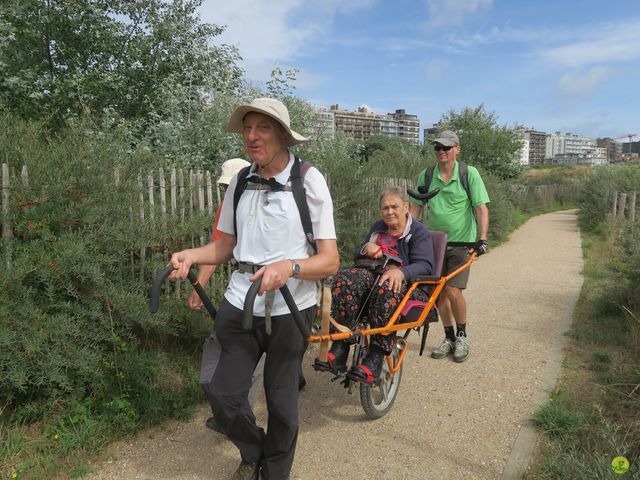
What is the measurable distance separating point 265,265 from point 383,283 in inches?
54.8

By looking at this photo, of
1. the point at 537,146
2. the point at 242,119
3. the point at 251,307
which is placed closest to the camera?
the point at 251,307

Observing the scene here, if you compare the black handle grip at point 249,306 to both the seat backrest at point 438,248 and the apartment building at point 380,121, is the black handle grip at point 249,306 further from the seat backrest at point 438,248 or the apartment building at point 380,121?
the apartment building at point 380,121

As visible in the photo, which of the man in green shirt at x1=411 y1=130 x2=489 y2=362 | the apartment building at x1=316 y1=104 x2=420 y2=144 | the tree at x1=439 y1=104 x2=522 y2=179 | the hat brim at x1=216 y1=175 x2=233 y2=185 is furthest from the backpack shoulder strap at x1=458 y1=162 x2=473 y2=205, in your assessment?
the apartment building at x1=316 y1=104 x2=420 y2=144

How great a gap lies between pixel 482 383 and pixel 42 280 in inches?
146

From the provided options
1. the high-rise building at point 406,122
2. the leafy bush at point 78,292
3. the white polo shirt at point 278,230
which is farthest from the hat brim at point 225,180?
the high-rise building at point 406,122

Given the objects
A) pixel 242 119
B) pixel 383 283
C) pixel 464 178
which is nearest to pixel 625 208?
pixel 464 178

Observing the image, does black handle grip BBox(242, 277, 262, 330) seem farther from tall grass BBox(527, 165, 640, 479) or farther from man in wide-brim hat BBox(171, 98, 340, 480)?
tall grass BBox(527, 165, 640, 479)

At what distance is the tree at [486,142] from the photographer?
2708 cm

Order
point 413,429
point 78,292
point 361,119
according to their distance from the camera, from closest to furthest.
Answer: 1. point 78,292
2. point 413,429
3. point 361,119

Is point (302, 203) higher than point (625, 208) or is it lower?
higher

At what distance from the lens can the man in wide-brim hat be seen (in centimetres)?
246

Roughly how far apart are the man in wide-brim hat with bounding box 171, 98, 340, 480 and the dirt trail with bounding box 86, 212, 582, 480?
2.46 feet

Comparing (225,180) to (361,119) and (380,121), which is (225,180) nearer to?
(361,119)

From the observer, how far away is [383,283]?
3.58 meters
